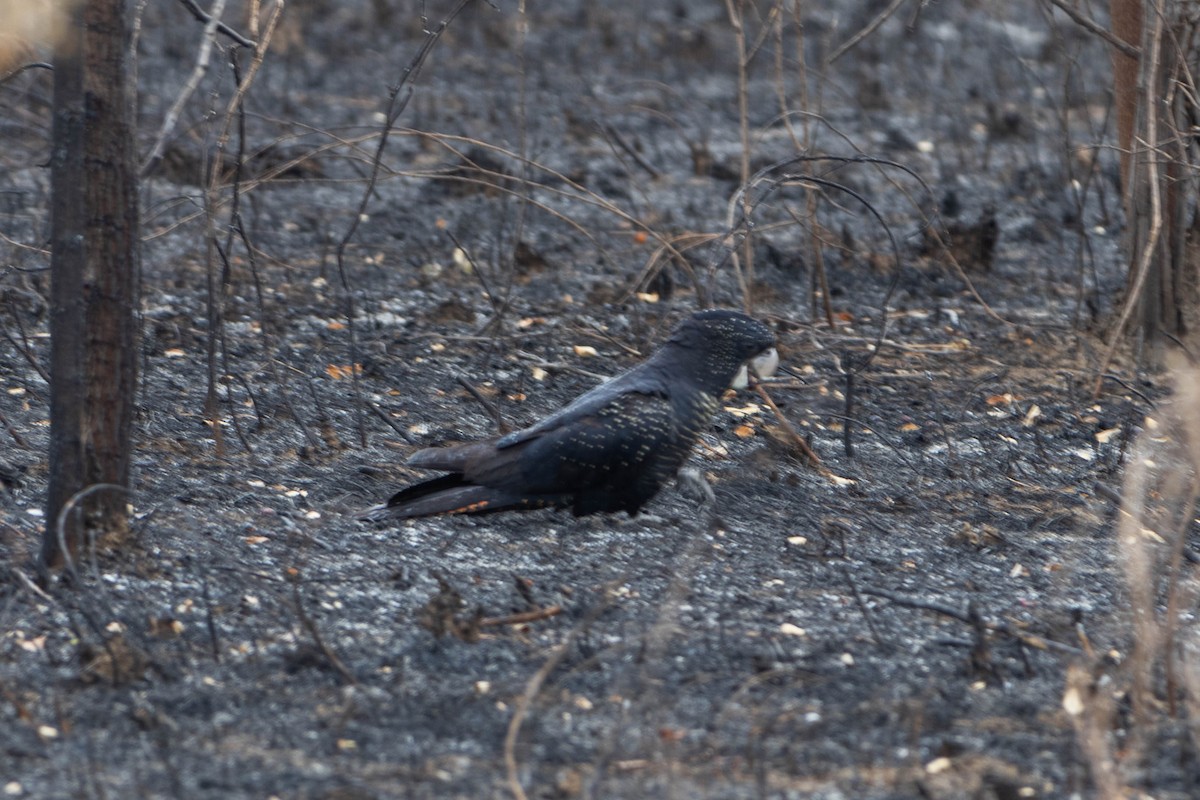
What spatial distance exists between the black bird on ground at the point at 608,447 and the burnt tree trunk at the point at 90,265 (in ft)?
3.10

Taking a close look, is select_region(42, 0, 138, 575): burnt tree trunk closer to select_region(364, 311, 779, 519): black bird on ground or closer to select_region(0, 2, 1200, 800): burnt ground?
select_region(0, 2, 1200, 800): burnt ground

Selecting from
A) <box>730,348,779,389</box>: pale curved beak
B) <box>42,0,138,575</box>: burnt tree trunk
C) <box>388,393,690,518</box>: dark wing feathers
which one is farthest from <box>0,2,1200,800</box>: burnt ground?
<box>730,348,779,389</box>: pale curved beak

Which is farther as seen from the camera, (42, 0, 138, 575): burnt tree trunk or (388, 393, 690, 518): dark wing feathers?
(388, 393, 690, 518): dark wing feathers

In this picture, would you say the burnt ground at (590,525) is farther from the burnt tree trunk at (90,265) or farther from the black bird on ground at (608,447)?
the burnt tree trunk at (90,265)

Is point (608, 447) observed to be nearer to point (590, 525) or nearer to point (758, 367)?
point (590, 525)

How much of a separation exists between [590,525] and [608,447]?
0.35 meters

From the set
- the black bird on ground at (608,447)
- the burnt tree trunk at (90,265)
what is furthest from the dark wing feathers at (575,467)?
the burnt tree trunk at (90,265)

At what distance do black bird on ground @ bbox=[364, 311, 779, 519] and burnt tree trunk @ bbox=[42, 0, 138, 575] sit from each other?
0.95 metres

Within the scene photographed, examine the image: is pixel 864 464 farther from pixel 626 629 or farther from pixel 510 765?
pixel 510 765

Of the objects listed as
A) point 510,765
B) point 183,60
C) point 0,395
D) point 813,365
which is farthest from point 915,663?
point 183,60

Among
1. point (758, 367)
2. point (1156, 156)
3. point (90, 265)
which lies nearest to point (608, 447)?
point (758, 367)

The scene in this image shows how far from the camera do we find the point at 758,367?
15.4ft

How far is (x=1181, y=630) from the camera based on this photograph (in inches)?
155

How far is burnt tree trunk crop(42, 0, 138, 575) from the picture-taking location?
3510 mm
